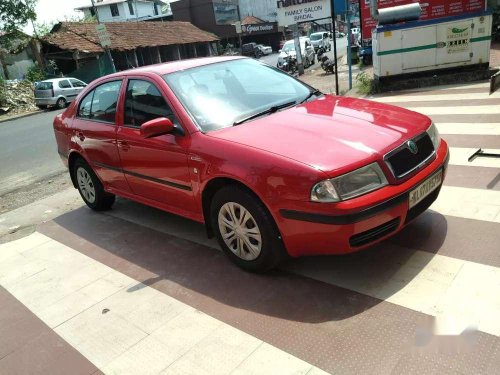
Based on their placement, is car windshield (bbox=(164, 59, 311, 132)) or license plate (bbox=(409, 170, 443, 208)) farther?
car windshield (bbox=(164, 59, 311, 132))

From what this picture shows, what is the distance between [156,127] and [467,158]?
3.79 meters

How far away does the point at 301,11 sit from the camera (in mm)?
17547

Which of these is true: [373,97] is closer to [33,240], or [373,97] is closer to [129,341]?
[33,240]

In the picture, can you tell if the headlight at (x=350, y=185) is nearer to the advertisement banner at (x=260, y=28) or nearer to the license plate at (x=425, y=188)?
the license plate at (x=425, y=188)

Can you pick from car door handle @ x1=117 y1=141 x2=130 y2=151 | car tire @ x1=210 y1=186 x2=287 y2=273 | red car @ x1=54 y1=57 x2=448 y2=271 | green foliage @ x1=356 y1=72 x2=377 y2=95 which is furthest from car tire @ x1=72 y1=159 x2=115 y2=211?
green foliage @ x1=356 y1=72 x2=377 y2=95

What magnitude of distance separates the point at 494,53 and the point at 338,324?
574 inches

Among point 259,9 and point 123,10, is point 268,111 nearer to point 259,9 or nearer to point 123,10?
point 123,10

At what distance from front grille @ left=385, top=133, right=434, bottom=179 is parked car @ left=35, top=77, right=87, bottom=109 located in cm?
2200

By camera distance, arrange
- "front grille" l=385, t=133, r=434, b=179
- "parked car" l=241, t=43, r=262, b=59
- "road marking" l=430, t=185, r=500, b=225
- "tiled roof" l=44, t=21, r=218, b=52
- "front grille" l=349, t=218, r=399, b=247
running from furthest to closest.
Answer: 1. "parked car" l=241, t=43, r=262, b=59
2. "tiled roof" l=44, t=21, r=218, b=52
3. "road marking" l=430, t=185, r=500, b=225
4. "front grille" l=385, t=133, r=434, b=179
5. "front grille" l=349, t=218, r=399, b=247

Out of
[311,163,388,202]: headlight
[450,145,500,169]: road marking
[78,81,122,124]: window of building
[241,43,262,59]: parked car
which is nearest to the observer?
[311,163,388,202]: headlight

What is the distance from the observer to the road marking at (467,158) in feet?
16.4

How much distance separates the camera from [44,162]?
9.54m

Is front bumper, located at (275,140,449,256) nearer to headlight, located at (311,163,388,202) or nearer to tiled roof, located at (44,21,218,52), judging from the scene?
headlight, located at (311,163,388,202)

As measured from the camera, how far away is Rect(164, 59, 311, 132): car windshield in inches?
146
